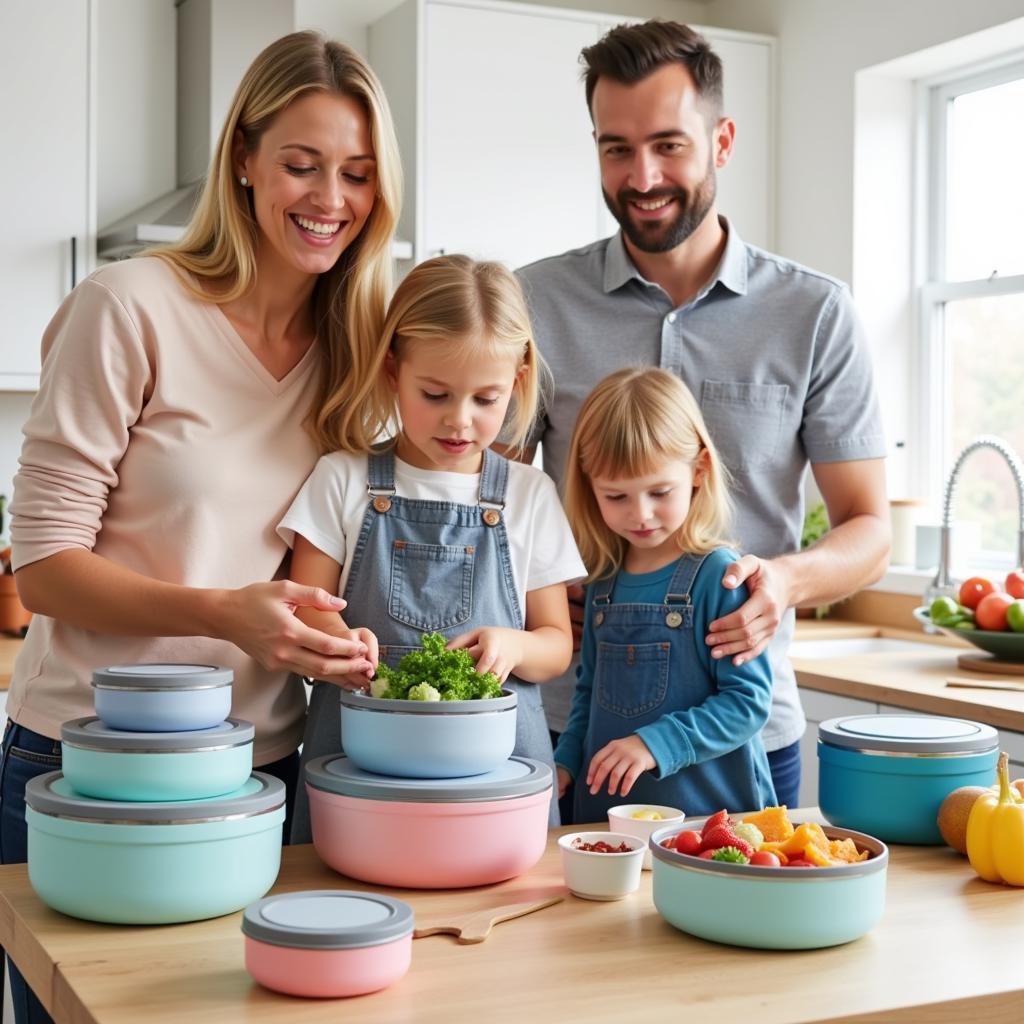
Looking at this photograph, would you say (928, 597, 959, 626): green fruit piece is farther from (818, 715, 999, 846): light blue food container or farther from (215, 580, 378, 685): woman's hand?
(215, 580, 378, 685): woman's hand

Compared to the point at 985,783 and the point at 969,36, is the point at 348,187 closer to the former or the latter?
the point at 985,783

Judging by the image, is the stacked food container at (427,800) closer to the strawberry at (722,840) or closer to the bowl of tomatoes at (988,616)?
the strawberry at (722,840)

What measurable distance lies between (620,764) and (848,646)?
2.29 meters

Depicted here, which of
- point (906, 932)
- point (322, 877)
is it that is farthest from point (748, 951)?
point (322, 877)

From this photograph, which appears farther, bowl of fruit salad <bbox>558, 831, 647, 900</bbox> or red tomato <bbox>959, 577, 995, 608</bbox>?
red tomato <bbox>959, 577, 995, 608</bbox>

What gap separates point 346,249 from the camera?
5.73 feet

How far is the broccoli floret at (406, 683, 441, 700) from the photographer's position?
136 cm

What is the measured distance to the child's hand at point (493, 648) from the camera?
4.87ft

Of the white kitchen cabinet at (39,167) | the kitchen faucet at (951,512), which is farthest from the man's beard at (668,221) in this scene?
the white kitchen cabinet at (39,167)

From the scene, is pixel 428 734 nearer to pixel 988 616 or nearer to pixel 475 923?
pixel 475 923

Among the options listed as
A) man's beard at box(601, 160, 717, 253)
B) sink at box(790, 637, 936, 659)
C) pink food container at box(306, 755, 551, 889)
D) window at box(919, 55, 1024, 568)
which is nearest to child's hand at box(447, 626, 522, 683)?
pink food container at box(306, 755, 551, 889)

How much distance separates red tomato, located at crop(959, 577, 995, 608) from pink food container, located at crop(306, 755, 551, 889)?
1.99 m

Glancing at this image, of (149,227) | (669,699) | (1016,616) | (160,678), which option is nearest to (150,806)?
(160,678)

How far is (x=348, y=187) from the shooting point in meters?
1.66
